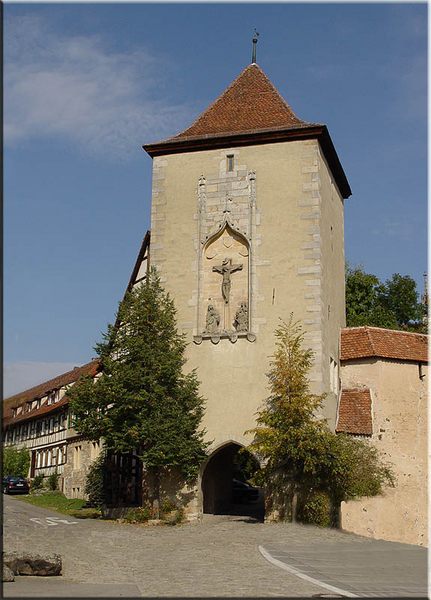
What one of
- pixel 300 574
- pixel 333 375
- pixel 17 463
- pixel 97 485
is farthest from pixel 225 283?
pixel 17 463

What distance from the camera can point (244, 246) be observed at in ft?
85.4

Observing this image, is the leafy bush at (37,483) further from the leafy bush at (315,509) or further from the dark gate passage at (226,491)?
the leafy bush at (315,509)

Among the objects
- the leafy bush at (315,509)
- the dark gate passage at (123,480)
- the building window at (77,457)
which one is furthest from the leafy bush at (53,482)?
the leafy bush at (315,509)

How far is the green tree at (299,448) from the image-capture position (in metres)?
21.9

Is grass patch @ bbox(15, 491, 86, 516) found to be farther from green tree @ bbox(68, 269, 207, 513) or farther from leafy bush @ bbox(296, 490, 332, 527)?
leafy bush @ bbox(296, 490, 332, 527)

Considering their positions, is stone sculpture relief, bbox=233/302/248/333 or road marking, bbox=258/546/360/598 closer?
road marking, bbox=258/546/360/598

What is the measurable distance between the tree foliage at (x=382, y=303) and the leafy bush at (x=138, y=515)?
18927 mm

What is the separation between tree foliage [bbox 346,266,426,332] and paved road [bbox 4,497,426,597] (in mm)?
19292

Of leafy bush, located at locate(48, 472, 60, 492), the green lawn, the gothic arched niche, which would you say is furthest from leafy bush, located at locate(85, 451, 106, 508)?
leafy bush, located at locate(48, 472, 60, 492)

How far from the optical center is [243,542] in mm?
18906

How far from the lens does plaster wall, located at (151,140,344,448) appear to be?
2453 cm

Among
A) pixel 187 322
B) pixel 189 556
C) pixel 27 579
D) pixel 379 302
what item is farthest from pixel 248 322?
pixel 379 302

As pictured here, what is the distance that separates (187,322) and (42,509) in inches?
376

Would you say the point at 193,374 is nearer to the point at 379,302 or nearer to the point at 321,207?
the point at 321,207
